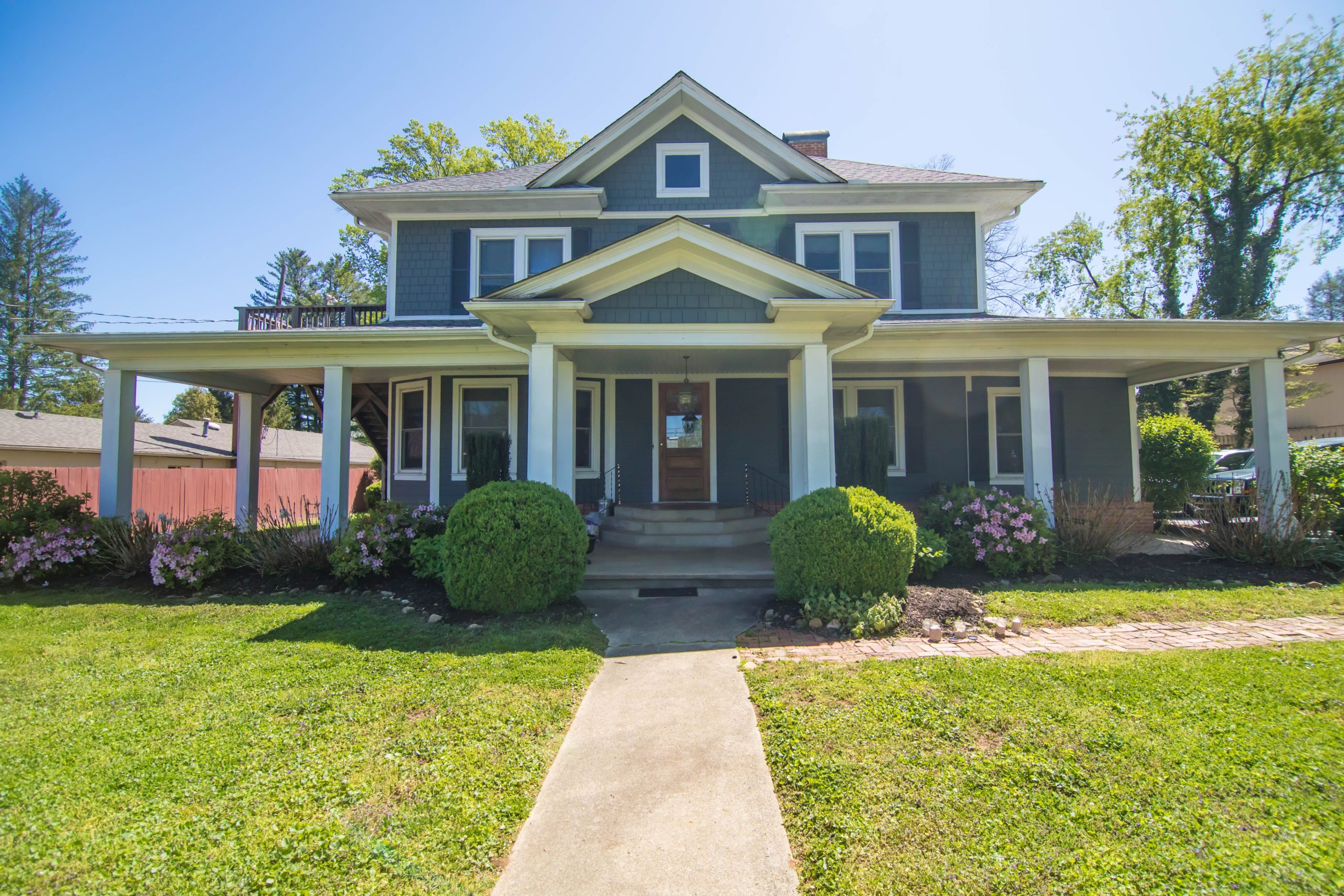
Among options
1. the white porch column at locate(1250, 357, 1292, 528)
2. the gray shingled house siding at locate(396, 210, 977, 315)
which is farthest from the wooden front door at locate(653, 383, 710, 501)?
Answer: the white porch column at locate(1250, 357, 1292, 528)

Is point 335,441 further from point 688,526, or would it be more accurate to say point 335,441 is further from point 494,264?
point 688,526

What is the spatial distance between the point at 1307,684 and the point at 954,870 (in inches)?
138

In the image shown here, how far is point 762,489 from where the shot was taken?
10.8 metres

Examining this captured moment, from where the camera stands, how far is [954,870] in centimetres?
220

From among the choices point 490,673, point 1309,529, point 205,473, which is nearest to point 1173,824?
point 490,673

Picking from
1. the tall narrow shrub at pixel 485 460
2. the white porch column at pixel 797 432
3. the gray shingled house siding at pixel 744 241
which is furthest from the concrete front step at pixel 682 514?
the gray shingled house siding at pixel 744 241

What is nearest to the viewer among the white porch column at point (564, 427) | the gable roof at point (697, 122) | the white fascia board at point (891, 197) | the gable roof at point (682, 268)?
the gable roof at point (682, 268)

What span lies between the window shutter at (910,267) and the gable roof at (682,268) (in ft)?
12.9

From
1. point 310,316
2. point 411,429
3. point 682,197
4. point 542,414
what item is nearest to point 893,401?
point 682,197

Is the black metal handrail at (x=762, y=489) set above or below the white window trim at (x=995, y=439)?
below

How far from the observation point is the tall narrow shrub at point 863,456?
838cm

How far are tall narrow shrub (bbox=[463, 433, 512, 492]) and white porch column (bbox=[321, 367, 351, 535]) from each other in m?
1.95

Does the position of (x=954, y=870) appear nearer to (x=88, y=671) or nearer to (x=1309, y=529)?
(x=88, y=671)

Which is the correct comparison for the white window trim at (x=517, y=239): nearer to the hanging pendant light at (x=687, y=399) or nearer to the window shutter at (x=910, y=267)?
the hanging pendant light at (x=687, y=399)
